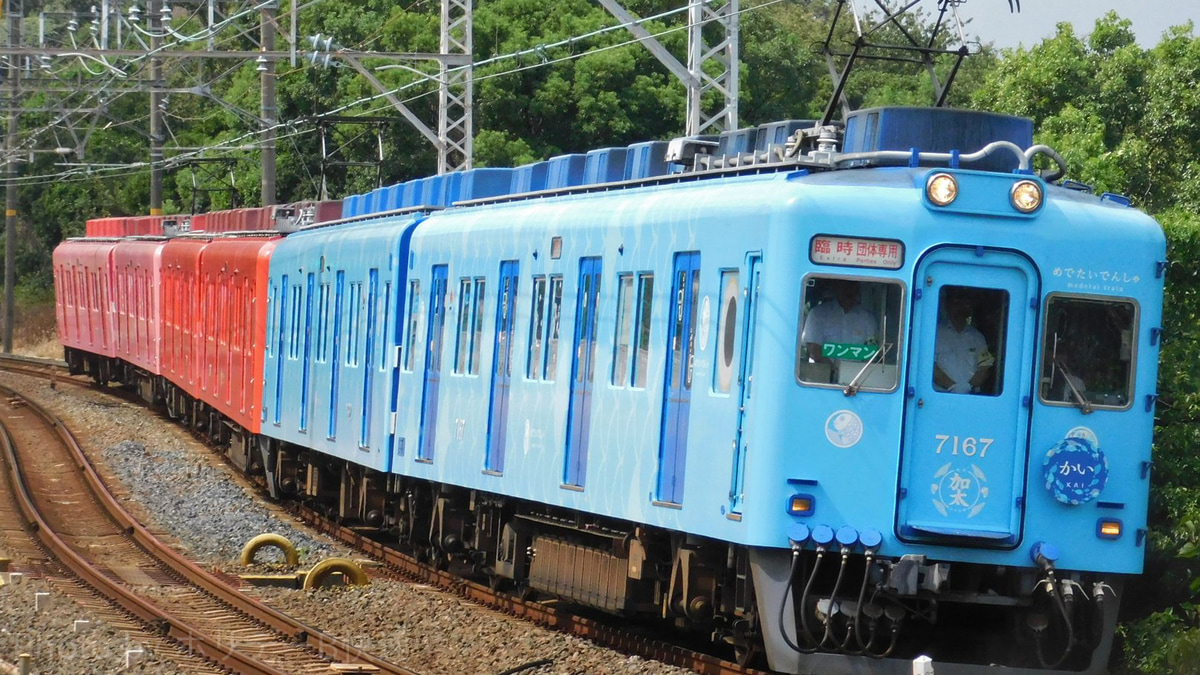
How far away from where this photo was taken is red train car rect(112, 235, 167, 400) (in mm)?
31500

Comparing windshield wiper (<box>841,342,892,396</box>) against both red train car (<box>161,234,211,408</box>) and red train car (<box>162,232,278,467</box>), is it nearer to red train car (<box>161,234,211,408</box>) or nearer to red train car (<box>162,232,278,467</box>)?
red train car (<box>162,232,278,467</box>)

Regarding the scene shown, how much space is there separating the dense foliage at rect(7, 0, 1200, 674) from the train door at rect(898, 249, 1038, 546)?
1.62 metres

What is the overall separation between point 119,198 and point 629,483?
161 ft

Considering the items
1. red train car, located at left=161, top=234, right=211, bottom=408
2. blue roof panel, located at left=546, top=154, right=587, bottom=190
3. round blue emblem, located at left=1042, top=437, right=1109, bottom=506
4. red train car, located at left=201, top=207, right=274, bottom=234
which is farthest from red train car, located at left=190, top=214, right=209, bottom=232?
round blue emblem, located at left=1042, top=437, right=1109, bottom=506

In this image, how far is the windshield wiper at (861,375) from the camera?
8.80 m

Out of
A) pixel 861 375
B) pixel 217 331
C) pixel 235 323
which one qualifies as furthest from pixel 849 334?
pixel 217 331

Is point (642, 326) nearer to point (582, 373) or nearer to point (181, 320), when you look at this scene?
point (582, 373)

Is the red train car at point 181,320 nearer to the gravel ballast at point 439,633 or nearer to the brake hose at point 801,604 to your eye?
the gravel ballast at point 439,633

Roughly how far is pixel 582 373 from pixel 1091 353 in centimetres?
338

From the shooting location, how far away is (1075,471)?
898 cm

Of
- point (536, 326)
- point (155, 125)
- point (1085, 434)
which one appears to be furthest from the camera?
point (155, 125)

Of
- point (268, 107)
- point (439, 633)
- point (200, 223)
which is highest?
point (268, 107)

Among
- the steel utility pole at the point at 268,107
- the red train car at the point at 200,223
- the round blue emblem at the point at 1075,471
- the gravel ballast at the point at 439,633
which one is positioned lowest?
the gravel ballast at the point at 439,633

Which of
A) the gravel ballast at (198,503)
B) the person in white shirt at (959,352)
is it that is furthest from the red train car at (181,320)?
the person in white shirt at (959,352)
